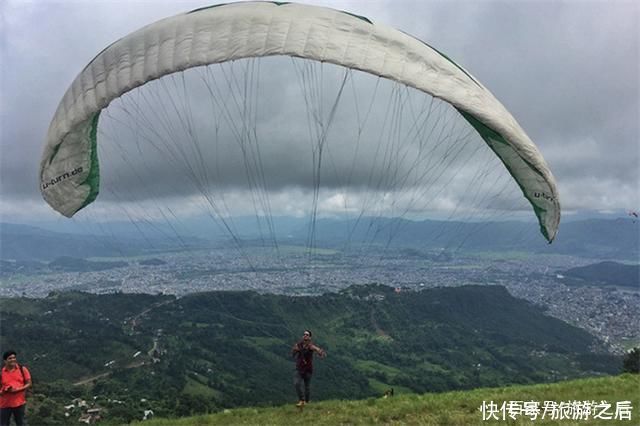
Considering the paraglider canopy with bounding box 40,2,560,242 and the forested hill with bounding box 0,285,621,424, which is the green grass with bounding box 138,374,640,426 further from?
the forested hill with bounding box 0,285,621,424

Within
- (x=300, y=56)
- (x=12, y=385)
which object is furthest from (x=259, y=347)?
(x=300, y=56)

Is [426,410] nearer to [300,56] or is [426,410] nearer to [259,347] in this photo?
[300,56]

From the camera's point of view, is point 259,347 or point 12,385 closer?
point 12,385

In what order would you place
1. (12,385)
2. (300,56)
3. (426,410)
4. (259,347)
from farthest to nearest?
(259,347) → (426,410) → (300,56) → (12,385)

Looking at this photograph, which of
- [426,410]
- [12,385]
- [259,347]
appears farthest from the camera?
[259,347]

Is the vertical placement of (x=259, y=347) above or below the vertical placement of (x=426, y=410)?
below

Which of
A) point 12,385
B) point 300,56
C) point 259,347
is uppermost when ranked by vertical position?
point 300,56

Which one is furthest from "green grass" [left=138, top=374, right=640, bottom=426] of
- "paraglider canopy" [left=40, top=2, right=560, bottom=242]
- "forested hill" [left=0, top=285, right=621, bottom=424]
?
"forested hill" [left=0, top=285, right=621, bottom=424]

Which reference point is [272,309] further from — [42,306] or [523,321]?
[523,321]
